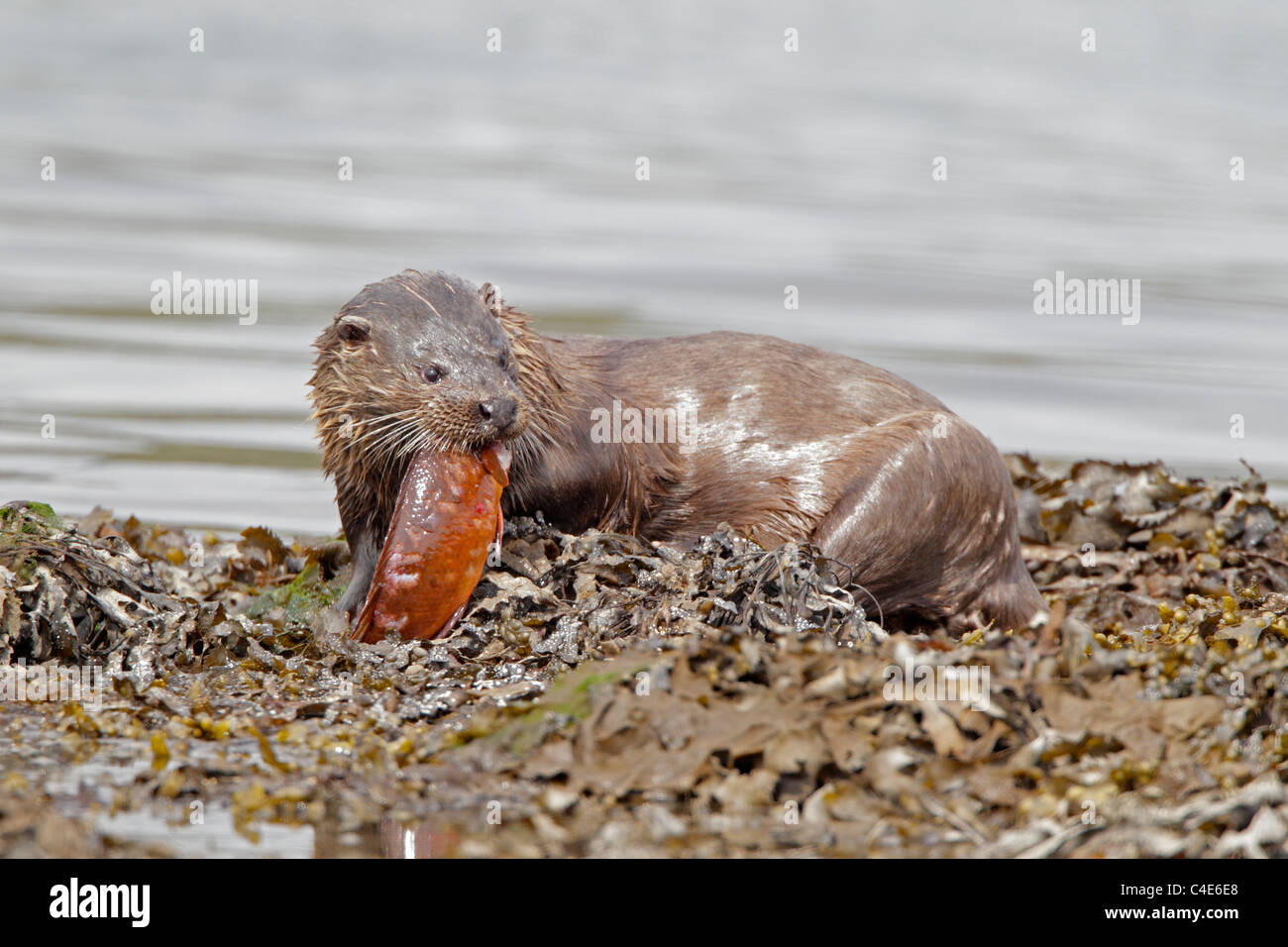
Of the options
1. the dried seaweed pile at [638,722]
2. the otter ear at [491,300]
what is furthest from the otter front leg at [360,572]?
the otter ear at [491,300]

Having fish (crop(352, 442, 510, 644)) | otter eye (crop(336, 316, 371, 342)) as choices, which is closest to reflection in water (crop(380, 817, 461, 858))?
fish (crop(352, 442, 510, 644))

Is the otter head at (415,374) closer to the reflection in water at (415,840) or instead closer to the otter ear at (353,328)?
Answer: the otter ear at (353,328)

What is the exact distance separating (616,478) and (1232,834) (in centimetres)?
296

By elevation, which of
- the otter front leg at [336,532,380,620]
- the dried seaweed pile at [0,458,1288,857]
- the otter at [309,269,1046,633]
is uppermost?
the otter at [309,269,1046,633]

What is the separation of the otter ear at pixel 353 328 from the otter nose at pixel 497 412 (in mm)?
540

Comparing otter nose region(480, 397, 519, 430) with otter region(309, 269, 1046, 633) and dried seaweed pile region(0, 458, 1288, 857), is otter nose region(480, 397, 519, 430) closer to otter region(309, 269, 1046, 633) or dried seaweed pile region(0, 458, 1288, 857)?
otter region(309, 269, 1046, 633)

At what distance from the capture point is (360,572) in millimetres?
6262

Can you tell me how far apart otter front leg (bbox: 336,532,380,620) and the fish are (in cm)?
23

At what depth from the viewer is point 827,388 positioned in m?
6.76

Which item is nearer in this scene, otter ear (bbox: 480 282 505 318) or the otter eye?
the otter eye

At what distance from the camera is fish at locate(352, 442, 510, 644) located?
5.75 metres
